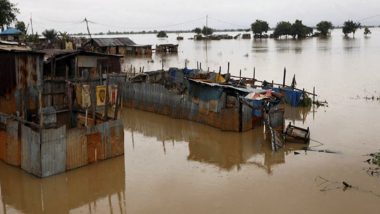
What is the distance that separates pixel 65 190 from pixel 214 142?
6.67 meters

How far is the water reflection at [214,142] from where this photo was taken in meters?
14.4

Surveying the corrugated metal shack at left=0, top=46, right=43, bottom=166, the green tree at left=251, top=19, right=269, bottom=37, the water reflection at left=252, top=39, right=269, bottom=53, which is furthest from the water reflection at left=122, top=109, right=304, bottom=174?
the green tree at left=251, top=19, right=269, bottom=37

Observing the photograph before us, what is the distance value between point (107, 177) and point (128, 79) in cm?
Result: 1143

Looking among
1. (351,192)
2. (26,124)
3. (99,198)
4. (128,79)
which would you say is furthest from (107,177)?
(128,79)

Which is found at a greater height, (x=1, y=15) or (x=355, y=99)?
(x=1, y=15)

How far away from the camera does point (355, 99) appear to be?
2455 centimetres

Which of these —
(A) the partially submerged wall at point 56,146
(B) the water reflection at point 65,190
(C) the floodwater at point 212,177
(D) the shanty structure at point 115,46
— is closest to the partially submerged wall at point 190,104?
(C) the floodwater at point 212,177

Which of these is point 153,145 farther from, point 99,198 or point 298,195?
point 298,195

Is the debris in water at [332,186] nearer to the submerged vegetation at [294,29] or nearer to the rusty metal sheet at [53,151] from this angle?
the rusty metal sheet at [53,151]

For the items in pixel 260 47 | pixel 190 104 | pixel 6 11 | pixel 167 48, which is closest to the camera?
pixel 190 104

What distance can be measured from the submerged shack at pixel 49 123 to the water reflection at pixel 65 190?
1.05 ft

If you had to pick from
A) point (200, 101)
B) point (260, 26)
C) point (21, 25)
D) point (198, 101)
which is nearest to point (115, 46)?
point (21, 25)

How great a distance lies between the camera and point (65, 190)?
11641 mm

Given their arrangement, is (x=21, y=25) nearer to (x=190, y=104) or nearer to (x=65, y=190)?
(x=190, y=104)
